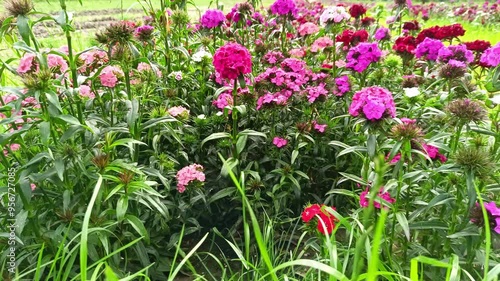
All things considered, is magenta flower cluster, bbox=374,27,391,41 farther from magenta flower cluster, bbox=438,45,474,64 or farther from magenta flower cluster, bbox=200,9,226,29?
magenta flower cluster, bbox=200,9,226,29

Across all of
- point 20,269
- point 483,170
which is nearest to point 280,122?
point 483,170

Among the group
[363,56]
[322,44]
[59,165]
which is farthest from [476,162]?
[322,44]

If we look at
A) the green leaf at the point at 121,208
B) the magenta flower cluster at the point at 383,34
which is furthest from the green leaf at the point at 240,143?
the magenta flower cluster at the point at 383,34

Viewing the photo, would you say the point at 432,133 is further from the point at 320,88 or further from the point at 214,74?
the point at 214,74

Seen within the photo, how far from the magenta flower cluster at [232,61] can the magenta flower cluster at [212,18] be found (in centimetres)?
84

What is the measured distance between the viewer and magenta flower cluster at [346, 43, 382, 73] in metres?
2.08

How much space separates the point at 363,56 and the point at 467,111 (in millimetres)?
736

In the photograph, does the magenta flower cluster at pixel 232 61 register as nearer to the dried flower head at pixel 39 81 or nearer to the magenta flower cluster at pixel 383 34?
the dried flower head at pixel 39 81

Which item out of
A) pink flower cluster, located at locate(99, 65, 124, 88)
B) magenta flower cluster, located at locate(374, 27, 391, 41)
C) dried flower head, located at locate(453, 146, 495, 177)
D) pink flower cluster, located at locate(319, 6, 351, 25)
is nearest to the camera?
dried flower head, located at locate(453, 146, 495, 177)

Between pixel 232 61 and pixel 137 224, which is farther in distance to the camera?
pixel 232 61

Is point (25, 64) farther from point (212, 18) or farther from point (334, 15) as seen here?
point (334, 15)

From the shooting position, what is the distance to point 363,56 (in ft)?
6.86

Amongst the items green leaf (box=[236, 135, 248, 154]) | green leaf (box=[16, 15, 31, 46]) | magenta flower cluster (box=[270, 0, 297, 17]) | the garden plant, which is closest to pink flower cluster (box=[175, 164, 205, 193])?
the garden plant

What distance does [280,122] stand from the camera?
2.28m
